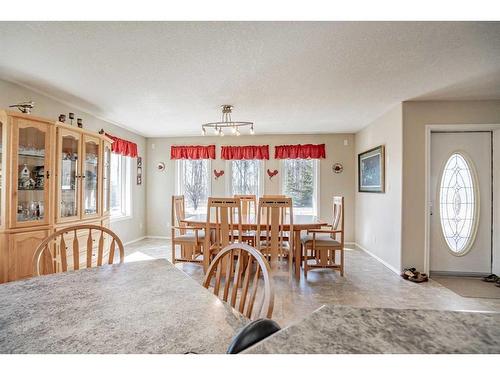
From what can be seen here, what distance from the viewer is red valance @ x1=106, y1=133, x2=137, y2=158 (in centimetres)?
462

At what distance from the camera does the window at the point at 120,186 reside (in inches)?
195

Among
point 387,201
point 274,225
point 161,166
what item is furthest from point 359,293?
point 161,166

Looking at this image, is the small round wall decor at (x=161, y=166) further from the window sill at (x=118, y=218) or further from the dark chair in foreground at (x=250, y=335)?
the dark chair in foreground at (x=250, y=335)

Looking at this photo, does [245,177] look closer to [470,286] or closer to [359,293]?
[359,293]

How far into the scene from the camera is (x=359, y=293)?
9.36 ft

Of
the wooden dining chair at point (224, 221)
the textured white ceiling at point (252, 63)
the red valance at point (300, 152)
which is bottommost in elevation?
the wooden dining chair at point (224, 221)

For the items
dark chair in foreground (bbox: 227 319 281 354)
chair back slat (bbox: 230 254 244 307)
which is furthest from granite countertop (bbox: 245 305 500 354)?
chair back slat (bbox: 230 254 244 307)

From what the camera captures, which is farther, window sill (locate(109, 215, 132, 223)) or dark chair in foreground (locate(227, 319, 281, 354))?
window sill (locate(109, 215, 132, 223))

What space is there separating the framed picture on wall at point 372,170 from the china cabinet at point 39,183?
422 centimetres

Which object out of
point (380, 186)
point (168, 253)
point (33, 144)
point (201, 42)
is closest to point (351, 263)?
point (380, 186)

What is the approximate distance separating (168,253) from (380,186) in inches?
148

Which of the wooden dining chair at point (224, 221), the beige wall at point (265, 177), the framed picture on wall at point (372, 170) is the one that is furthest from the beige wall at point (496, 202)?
the wooden dining chair at point (224, 221)

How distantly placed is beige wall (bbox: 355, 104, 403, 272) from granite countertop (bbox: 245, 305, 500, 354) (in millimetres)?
3419

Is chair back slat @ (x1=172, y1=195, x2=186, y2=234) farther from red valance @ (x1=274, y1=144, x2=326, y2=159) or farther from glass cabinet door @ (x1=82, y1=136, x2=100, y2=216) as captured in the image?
red valance @ (x1=274, y1=144, x2=326, y2=159)
